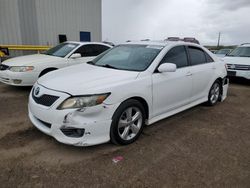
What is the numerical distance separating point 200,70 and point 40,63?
13.6 feet

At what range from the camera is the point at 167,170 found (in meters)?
2.77

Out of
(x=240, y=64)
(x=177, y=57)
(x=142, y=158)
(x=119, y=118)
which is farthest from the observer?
(x=240, y=64)

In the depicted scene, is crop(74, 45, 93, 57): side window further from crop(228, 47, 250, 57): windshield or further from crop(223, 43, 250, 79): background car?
crop(228, 47, 250, 57): windshield

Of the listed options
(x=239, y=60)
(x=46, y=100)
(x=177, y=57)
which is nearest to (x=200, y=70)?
(x=177, y=57)

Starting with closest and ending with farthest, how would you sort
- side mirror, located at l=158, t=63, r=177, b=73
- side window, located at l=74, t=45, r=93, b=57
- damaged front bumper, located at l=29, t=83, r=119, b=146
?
damaged front bumper, located at l=29, t=83, r=119, b=146, side mirror, located at l=158, t=63, r=177, b=73, side window, located at l=74, t=45, r=93, b=57

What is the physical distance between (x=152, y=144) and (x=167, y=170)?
2.24ft

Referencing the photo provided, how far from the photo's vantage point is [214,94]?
5.46 metres

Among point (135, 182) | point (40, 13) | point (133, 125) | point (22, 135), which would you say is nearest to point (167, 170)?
point (135, 182)

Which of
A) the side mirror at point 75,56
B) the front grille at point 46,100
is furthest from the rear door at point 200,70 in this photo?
the side mirror at point 75,56

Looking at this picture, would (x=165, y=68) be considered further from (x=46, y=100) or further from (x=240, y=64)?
(x=240, y=64)

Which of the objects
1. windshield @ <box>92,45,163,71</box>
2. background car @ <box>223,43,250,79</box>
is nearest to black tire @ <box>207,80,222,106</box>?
windshield @ <box>92,45,163,71</box>

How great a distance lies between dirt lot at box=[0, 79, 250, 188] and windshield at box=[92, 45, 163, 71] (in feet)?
3.87

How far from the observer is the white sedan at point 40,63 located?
578 cm

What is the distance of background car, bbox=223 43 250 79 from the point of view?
26.3ft
